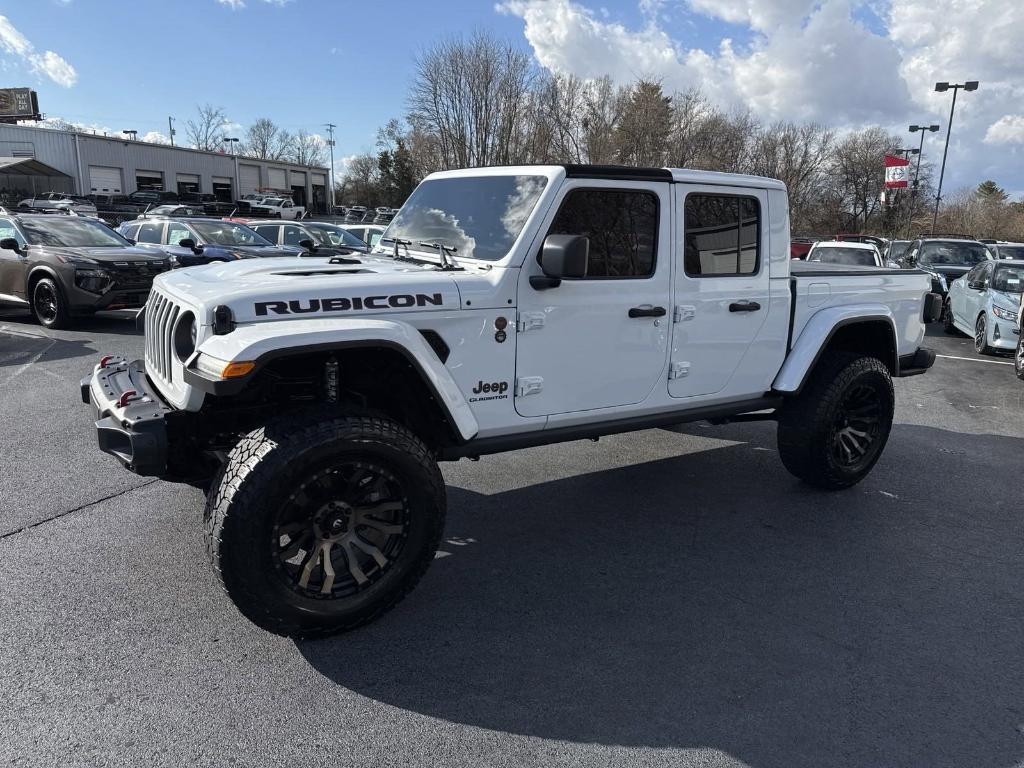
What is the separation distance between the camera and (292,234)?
14859 mm

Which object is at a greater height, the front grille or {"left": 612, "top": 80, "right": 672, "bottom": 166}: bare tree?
{"left": 612, "top": 80, "right": 672, "bottom": 166}: bare tree

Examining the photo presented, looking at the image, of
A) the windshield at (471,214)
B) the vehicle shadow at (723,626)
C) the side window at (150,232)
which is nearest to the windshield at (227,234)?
the side window at (150,232)

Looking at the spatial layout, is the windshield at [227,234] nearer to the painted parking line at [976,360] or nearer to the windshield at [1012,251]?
the painted parking line at [976,360]

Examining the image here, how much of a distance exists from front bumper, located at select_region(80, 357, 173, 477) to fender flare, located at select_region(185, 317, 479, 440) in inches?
11.6

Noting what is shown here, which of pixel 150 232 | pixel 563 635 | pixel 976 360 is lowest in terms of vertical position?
pixel 563 635

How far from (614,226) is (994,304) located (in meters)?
8.69

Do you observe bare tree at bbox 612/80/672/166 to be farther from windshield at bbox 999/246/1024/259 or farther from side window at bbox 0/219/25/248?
side window at bbox 0/219/25/248

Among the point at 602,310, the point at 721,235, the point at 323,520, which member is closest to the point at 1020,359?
the point at 721,235

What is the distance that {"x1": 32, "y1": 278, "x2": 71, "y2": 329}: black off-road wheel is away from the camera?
32.8ft

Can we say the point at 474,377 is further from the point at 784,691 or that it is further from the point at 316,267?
the point at 784,691

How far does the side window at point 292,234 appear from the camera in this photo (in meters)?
14.8

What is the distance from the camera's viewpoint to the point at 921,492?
5.10m

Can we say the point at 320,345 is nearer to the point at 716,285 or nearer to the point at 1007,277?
the point at 716,285

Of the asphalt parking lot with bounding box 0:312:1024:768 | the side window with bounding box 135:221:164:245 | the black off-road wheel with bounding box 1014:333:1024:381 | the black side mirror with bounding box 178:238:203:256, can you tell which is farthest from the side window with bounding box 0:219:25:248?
the black off-road wheel with bounding box 1014:333:1024:381
